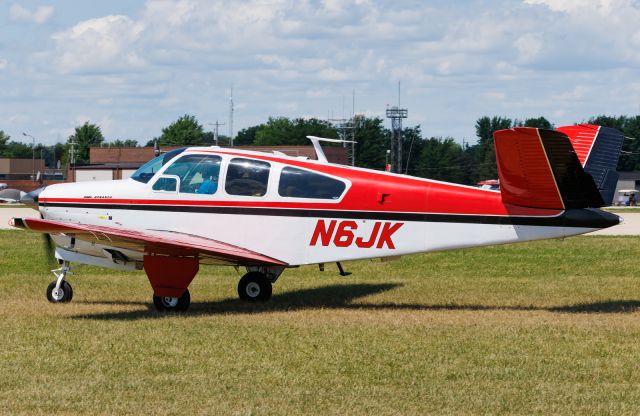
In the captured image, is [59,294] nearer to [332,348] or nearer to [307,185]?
[307,185]

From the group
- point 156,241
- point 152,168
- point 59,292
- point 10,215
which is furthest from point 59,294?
point 10,215

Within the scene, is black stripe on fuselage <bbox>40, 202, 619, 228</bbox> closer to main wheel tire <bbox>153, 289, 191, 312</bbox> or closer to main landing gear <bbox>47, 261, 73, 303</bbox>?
main landing gear <bbox>47, 261, 73, 303</bbox>

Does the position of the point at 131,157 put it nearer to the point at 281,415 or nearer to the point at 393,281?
the point at 393,281

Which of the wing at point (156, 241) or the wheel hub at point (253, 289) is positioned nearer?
the wing at point (156, 241)

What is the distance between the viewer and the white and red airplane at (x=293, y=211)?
1219 cm

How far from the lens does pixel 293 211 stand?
43.3 ft

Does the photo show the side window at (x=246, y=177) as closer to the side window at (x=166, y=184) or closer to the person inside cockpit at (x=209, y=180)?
the person inside cockpit at (x=209, y=180)

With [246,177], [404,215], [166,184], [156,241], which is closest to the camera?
[156,241]

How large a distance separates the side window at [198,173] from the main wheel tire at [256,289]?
1793 millimetres

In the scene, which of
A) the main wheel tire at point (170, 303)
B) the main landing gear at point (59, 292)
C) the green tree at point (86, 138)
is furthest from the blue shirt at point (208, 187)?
the green tree at point (86, 138)

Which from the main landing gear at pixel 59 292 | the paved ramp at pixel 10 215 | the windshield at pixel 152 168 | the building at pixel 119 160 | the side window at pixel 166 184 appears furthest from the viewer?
the building at pixel 119 160

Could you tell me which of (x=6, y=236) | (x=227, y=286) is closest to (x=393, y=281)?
(x=227, y=286)

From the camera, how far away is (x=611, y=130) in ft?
42.3

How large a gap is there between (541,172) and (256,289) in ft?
15.6
